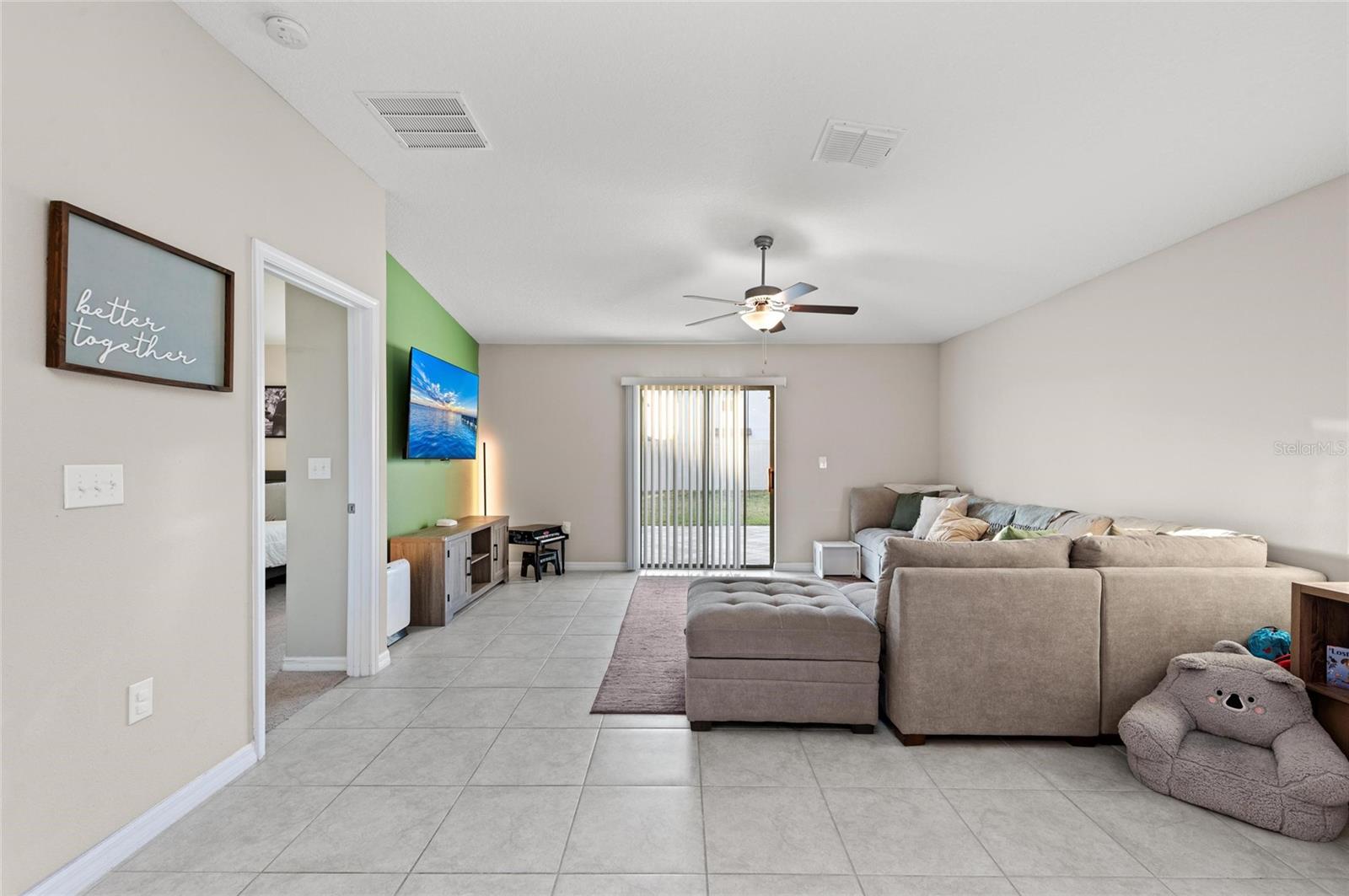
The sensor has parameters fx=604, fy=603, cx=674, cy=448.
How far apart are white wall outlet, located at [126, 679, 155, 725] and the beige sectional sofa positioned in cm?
286

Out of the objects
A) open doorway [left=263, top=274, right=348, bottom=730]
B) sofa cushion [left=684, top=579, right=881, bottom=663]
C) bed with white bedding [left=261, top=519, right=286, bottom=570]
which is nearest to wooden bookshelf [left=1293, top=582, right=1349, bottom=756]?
sofa cushion [left=684, top=579, right=881, bottom=663]

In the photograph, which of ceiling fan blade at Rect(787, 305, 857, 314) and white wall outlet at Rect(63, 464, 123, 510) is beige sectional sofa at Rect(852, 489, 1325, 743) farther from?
white wall outlet at Rect(63, 464, 123, 510)

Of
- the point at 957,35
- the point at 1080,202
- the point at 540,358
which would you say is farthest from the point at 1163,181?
the point at 540,358

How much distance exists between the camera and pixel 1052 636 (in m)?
2.67

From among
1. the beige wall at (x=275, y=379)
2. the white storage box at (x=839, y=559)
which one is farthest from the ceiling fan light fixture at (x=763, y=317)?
the beige wall at (x=275, y=379)

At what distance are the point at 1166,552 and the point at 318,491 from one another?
14.8 feet

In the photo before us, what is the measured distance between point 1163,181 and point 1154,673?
237 centimetres

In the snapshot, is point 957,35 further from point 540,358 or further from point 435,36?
point 540,358

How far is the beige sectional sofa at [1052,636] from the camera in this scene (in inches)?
105

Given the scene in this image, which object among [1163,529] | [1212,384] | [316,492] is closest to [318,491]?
[316,492]

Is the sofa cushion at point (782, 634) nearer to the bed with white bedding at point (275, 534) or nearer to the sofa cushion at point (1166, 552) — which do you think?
the sofa cushion at point (1166, 552)

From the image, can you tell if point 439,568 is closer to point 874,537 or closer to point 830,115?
point 830,115

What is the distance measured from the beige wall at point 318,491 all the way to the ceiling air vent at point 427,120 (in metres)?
1.14

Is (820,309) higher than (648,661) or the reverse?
higher
